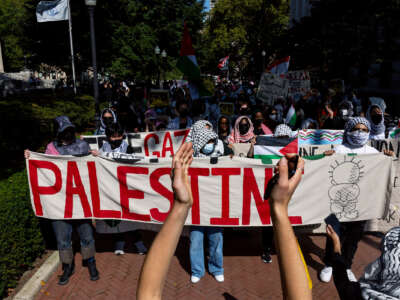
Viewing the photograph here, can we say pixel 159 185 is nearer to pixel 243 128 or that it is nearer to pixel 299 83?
pixel 243 128

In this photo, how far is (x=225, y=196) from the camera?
14.7 feet

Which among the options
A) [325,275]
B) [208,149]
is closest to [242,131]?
[208,149]

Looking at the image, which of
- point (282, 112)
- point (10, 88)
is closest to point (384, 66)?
point (282, 112)

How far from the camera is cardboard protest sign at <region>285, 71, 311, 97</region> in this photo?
11250 mm

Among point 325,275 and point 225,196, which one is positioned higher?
point 225,196

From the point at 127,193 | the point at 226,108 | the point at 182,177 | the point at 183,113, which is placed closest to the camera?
the point at 182,177

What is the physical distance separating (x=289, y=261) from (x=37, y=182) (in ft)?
13.8

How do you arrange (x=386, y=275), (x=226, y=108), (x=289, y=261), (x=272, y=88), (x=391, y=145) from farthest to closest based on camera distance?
(x=226, y=108), (x=272, y=88), (x=391, y=145), (x=386, y=275), (x=289, y=261)

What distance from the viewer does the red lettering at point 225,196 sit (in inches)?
173

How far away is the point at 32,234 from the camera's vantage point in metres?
4.81

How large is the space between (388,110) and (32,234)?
23226 millimetres

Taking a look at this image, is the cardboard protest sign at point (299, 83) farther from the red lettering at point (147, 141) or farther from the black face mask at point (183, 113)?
the red lettering at point (147, 141)

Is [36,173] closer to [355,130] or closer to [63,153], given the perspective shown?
[63,153]

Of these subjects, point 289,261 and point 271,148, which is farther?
point 271,148
